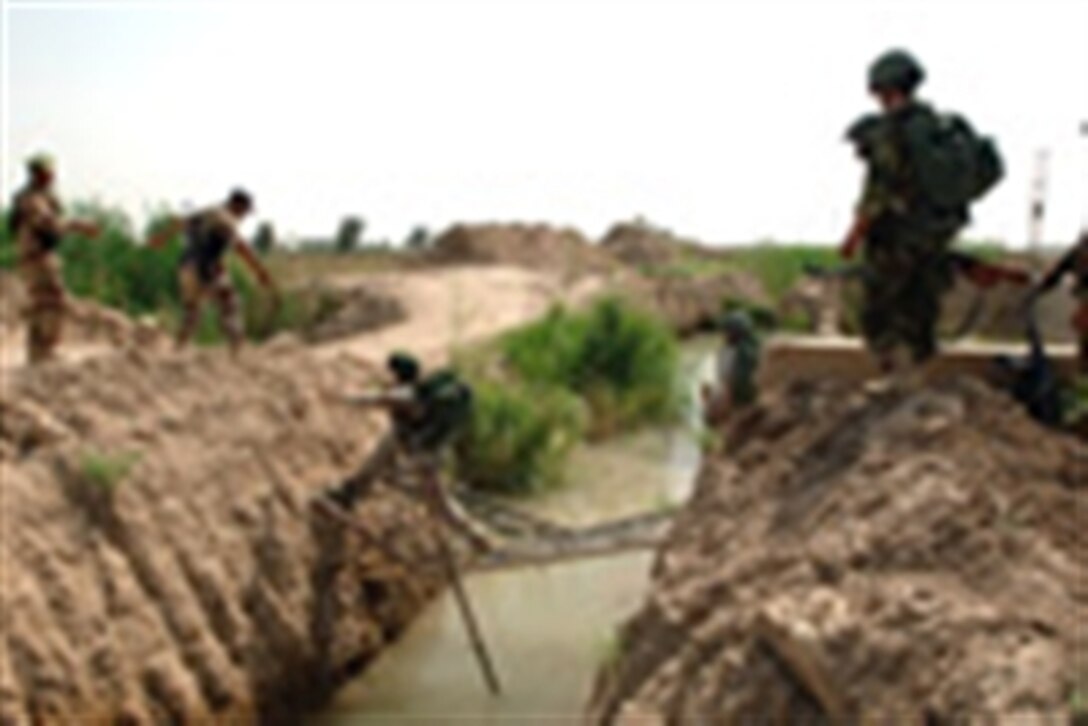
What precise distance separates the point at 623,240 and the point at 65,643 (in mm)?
33625

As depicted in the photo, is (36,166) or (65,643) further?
(36,166)

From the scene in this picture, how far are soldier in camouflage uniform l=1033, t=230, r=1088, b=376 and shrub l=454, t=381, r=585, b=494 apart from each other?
24.0 feet

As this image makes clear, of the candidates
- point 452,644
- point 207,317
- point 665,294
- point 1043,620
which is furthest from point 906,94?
point 665,294

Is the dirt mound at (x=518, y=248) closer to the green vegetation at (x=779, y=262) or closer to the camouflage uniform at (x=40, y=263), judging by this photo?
the green vegetation at (x=779, y=262)

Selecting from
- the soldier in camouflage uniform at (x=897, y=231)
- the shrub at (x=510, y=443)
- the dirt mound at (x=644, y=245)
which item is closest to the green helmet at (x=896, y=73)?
the soldier in camouflage uniform at (x=897, y=231)

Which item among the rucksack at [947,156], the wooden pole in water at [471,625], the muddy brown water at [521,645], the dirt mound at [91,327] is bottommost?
the muddy brown water at [521,645]

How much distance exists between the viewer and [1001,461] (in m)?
4.77

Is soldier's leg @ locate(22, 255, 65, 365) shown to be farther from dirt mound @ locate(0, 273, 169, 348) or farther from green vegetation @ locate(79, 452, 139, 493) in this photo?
dirt mound @ locate(0, 273, 169, 348)

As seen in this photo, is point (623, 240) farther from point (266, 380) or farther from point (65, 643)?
point (65, 643)

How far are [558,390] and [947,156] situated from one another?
8.95 meters

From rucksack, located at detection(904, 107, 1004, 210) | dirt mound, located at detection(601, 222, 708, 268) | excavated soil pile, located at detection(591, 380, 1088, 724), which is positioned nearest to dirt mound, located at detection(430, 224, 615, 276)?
dirt mound, located at detection(601, 222, 708, 268)

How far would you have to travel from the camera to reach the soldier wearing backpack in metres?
5.64

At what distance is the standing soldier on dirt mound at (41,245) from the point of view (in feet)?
32.2

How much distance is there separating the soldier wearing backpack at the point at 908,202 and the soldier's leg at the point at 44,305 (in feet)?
19.2
